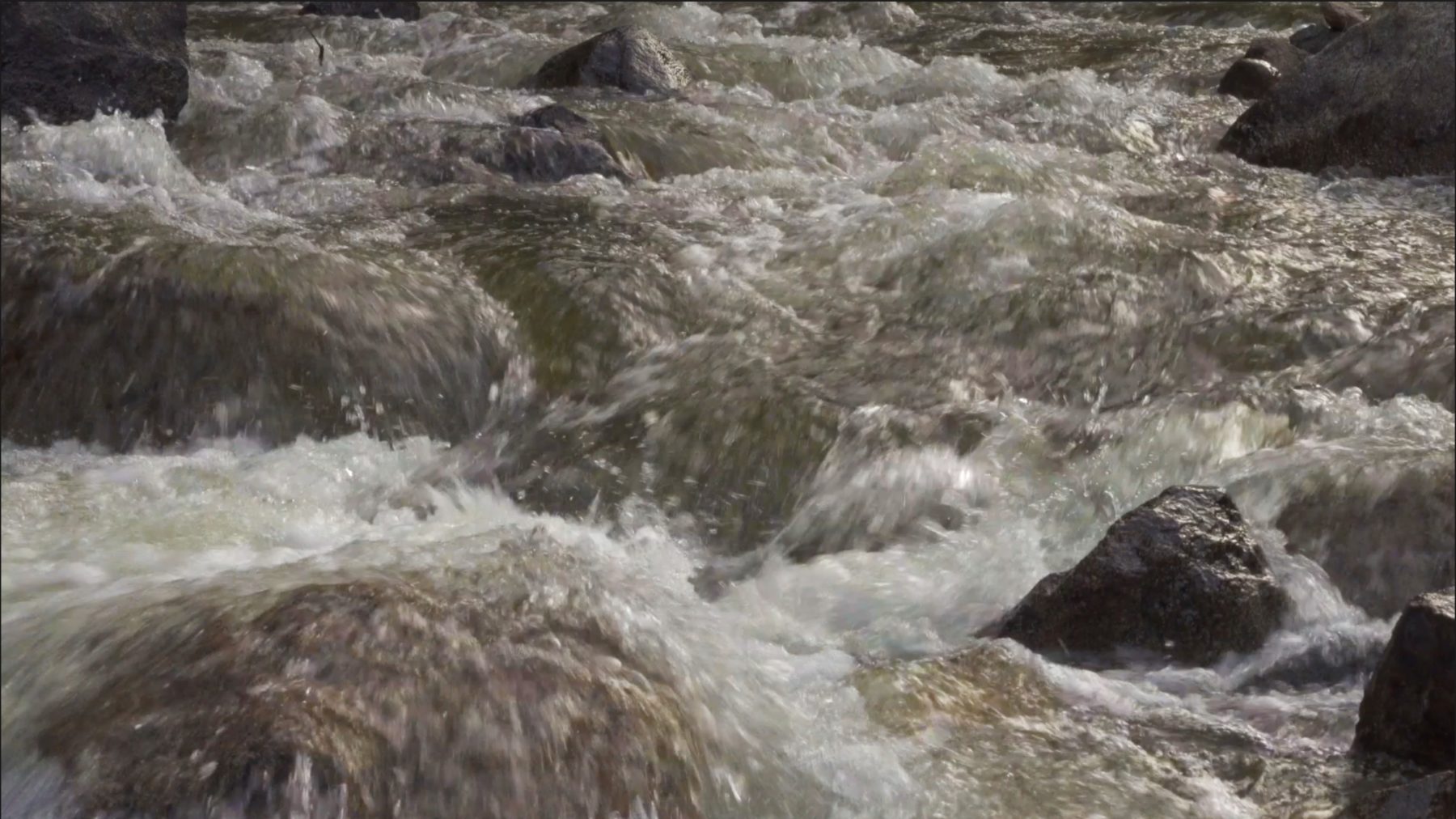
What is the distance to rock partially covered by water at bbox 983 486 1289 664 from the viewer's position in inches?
136

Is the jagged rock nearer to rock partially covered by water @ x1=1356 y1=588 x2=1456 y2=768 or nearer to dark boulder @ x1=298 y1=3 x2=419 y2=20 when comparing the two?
dark boulder @ x1=298 y1=3 x2=419 y2=20

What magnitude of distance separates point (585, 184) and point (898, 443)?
2.20 metres

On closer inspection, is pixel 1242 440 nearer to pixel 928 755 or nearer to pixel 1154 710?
pixel 1154 710

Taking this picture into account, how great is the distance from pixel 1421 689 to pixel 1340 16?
6.38 meters

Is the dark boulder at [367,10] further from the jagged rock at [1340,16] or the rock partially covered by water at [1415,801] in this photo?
the rock partially covered by water at [1415,801]

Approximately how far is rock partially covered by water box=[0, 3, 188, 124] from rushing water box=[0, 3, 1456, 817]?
18 cm

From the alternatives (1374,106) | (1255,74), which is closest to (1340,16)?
(1255,74)

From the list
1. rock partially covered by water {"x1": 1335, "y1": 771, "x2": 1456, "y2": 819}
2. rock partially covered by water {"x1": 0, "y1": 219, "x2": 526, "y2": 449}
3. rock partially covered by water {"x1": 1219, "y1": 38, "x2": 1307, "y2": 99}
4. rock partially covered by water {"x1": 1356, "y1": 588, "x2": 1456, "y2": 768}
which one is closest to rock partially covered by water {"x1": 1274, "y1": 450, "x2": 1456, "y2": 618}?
rock partially covered by water {"x1": 1356, "y1": 588, "x2": 1456, "y2": 768}

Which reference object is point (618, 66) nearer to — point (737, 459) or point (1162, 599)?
point (737, 459)

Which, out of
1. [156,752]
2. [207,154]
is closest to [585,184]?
[207,154]

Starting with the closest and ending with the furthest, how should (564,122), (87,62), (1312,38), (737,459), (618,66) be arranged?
1. (737,459)
2. (87,62)
3. (564,122)
4. (618,66)
5. (1312,38)

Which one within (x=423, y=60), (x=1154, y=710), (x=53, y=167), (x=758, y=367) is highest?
(x=1154, y=710)

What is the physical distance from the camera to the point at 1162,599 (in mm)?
3484

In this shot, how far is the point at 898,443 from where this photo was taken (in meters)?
4.30
